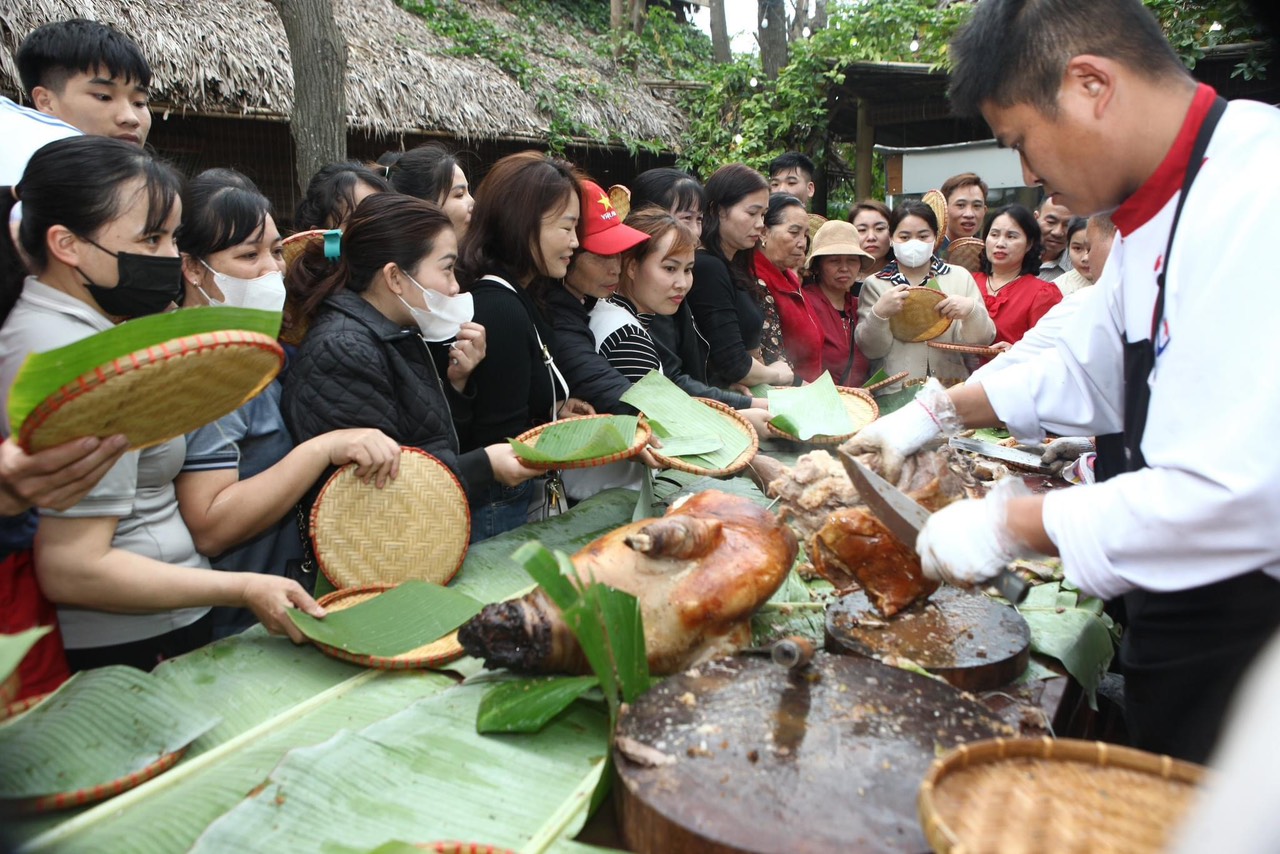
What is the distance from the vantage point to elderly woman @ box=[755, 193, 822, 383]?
5.52 m

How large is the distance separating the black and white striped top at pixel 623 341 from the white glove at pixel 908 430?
1.56m

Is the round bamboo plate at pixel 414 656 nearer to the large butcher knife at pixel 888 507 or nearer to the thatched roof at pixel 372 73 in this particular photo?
the large butcher knife at pixel 888 507

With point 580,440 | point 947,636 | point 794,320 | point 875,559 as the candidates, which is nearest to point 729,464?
point 580,440

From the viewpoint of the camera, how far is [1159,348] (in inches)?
68.7

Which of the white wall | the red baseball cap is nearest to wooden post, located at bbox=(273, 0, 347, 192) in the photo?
the red baseball cap

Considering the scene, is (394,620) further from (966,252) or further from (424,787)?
(966,252)

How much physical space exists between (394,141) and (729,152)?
5.32 metres

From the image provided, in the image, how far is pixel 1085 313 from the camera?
2.32m

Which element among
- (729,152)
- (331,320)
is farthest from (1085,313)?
(729,152)

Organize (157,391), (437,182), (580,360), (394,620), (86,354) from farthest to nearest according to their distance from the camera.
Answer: (437,182)
(580,360)
(394,620)
(157,391)
(86,354)

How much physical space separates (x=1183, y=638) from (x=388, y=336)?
2.51 metres

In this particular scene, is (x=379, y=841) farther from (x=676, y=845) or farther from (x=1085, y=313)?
(x=1085, y=313)

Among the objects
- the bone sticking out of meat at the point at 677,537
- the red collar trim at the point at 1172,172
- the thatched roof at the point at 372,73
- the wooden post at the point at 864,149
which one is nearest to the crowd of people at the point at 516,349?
the red collar trim at the point at 1172,172

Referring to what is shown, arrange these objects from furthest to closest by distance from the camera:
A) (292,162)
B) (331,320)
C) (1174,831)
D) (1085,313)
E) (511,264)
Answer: (292,162), (511,264), (331,320), (1085,313), (1174,831)
